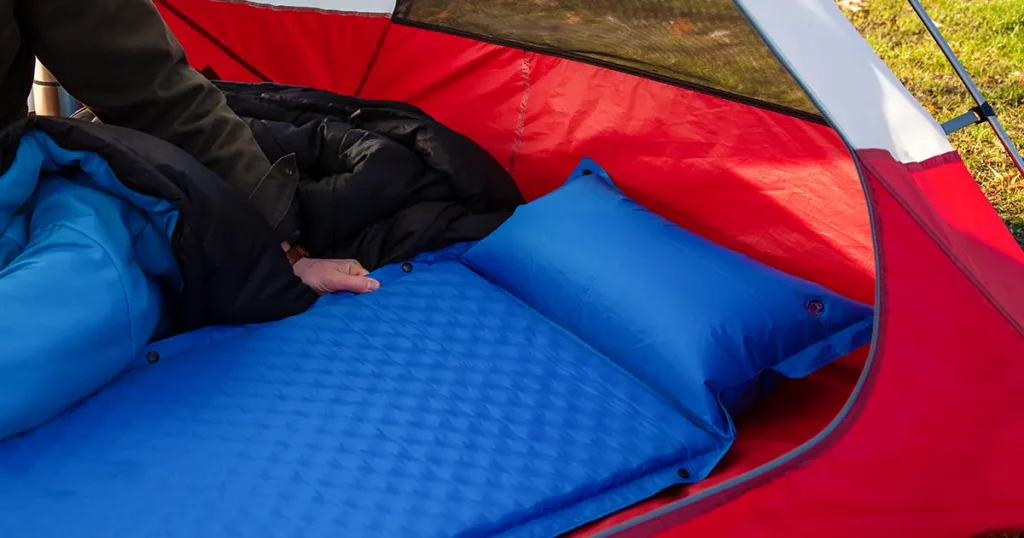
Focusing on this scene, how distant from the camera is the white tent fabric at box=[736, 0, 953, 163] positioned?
3.62ft

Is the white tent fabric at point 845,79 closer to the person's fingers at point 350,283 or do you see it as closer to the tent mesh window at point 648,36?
the tent mesh window at point 648,36

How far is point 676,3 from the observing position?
1456 millimetres

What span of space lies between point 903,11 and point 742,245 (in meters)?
1.99

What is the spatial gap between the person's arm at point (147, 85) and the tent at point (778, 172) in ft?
2.03

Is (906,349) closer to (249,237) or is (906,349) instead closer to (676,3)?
(676,3)

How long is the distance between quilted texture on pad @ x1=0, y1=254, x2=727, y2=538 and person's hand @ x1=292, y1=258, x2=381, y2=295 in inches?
3.3

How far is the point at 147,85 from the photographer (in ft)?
4.54

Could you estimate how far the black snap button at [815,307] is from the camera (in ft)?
4.34

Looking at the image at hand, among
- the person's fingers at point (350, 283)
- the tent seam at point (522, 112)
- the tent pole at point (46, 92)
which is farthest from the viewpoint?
the tent seam at point (522, 112)

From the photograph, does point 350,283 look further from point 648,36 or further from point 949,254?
point 949,254

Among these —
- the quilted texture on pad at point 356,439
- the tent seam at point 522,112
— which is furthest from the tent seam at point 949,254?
the tent seam at point 522,112

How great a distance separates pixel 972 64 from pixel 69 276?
254 cm

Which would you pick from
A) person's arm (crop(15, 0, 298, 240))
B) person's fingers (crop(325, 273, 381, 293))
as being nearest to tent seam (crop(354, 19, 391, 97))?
person's arm (crop(15, 0, 298, 240))

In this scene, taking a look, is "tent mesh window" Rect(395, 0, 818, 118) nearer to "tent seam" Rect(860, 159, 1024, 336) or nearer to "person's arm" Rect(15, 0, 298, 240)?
"tent seam" Rect(860, 159, 1024, 336)
